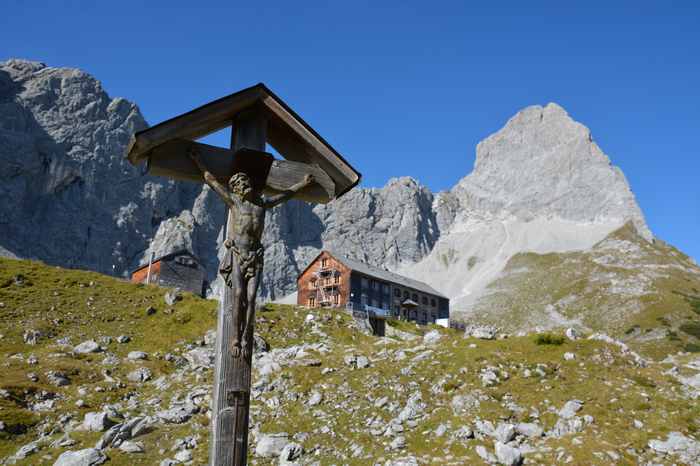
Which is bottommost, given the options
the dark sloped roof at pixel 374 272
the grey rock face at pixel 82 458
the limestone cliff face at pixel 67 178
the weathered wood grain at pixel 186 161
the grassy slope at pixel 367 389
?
the grey rock face at pixel 82 458

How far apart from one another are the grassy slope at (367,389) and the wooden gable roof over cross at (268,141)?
15.1 meters

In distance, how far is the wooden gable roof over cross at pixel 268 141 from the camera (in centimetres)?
626

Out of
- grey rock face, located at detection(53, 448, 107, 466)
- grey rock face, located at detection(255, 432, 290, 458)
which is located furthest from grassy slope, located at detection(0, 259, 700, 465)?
grey rock face, located at detection(255, 432, 290, 458)

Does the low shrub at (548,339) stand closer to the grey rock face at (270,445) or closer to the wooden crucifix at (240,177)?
the grey rock face at (270,445)

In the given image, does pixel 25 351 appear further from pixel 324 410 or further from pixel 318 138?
pixel 318 138

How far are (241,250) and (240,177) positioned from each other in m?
0.90

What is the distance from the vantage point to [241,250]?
5953 mm

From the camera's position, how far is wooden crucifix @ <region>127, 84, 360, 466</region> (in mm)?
5695

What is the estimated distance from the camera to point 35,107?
7160 inches

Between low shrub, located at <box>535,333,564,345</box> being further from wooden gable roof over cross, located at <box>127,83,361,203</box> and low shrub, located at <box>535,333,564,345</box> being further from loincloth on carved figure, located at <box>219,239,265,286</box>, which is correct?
loincloth on carved figure, located at <box>219,239,265,286</box>

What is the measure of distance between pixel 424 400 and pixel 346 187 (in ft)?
64.2

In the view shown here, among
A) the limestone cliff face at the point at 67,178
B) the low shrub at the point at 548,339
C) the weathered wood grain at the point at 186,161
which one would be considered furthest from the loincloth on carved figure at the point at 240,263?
the limestone cliff face at the point at 67,178

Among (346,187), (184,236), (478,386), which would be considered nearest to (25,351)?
(478,386)

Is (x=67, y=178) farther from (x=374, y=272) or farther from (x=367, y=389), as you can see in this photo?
(x=367, y=389)
